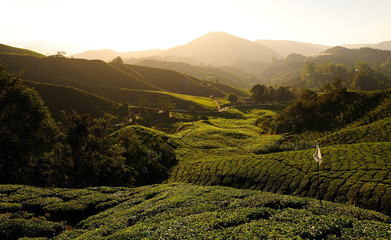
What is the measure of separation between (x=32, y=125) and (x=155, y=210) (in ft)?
109

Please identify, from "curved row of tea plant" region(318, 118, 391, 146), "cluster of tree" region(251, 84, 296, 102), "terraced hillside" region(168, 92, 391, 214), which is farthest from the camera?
"cluster of tree" region(251, 84, 296, 102)

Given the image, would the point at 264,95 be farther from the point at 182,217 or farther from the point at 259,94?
the point at 182,217

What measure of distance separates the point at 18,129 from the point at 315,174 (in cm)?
4769

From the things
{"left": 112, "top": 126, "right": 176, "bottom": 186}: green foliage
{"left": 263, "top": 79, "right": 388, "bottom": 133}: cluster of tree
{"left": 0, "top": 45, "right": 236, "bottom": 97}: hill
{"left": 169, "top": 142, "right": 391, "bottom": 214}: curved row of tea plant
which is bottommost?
{"left": 112, "top": 126, "right": 176, "bottom": 186}: green foliage

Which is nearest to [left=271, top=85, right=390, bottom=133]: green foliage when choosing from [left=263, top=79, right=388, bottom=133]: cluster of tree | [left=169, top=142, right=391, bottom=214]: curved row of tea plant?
[left=263, top=79, right=388, bottom=133]: cluster of tree

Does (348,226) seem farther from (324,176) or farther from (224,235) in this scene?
(324,176)

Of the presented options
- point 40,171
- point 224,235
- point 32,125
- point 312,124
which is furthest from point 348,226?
point 312,124

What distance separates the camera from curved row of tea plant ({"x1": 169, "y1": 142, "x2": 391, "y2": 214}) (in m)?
23.0

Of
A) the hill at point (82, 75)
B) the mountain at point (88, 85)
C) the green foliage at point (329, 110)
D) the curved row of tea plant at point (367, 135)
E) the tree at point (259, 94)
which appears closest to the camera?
the curved row of tea plant at point (367, 135)

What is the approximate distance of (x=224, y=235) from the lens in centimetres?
1223

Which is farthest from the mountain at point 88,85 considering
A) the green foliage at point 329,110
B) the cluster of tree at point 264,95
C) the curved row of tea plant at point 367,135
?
the curved row of tea plant at point 367,135

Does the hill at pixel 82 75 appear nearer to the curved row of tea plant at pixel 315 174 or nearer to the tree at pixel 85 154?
the tree at pixel 85 154

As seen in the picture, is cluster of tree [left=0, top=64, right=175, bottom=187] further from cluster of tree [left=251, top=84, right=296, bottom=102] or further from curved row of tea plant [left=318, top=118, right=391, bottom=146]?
cluster of tree [left=251, top=84, right=296, bottom=102]

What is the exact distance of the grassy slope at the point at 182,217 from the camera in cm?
1220
